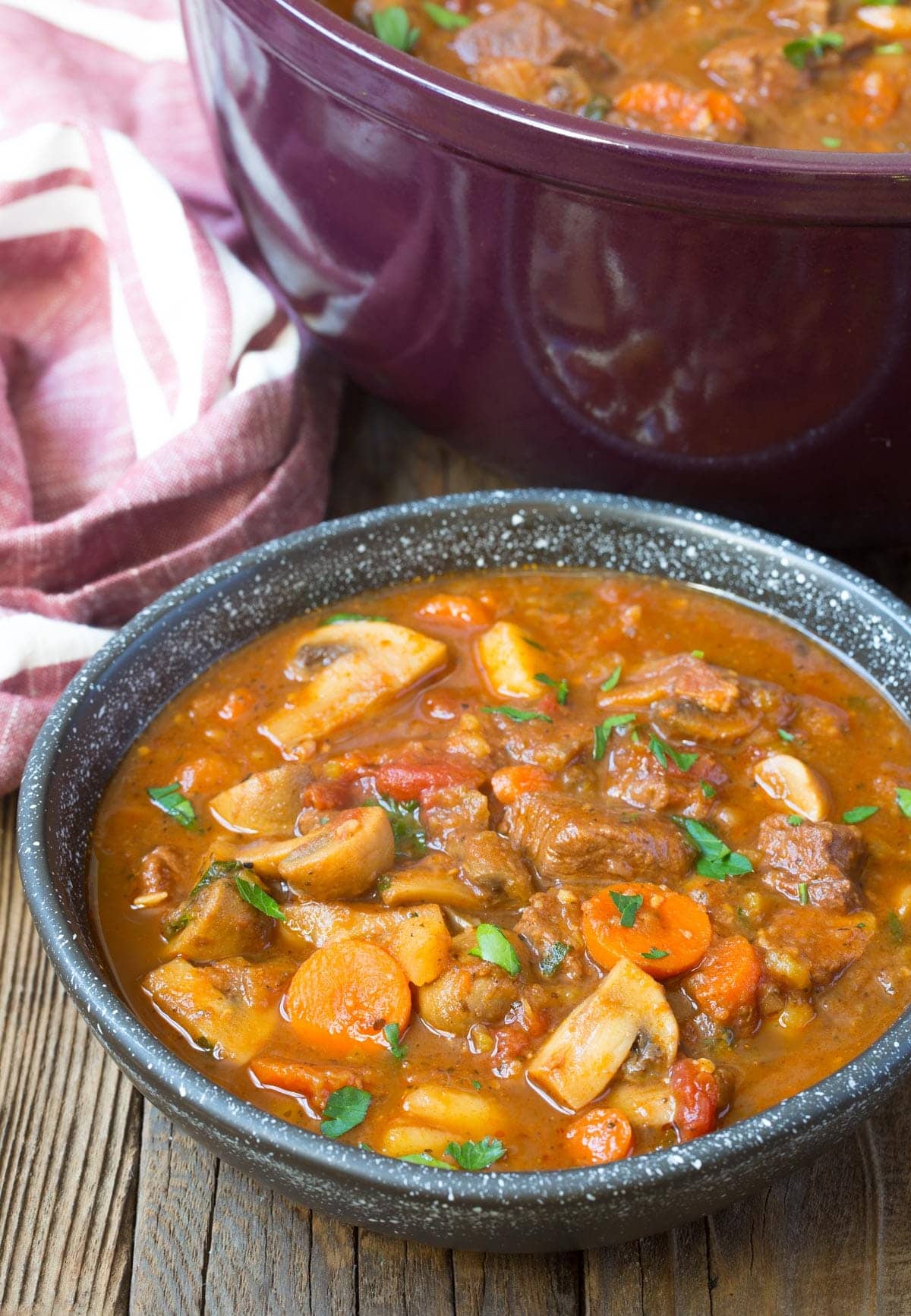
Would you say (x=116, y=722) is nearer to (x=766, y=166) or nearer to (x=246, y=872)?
(x=246, y=872)

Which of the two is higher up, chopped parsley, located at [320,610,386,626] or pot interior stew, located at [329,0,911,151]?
pot interior stew, located at [329,0,911,151]

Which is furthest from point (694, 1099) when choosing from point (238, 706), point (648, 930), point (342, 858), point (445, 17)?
point (445, 17)

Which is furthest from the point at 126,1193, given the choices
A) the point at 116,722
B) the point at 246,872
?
the point at 116,722

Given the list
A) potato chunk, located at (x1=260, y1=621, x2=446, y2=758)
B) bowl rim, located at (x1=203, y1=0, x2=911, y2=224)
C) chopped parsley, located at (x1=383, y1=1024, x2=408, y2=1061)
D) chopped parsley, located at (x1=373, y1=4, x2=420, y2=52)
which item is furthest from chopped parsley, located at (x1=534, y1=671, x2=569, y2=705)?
chopped parsley, located at (x1=373, y1=4, x2=420, y2=52)

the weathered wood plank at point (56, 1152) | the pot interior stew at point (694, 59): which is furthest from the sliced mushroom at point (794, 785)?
the pot interior stew at point (694, 59)

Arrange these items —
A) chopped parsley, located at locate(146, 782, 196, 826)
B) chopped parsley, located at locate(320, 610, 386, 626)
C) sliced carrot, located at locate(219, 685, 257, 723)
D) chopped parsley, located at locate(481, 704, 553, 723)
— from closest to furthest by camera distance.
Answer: chopped parsley, located at locate(146, 782, 196, 826), chopped parsley, located at locate(481, 704, 553, 723), sliced carrot, located at locate(219, 685, 257, 723), chopped parsley, located at locate(320, 610, 386, 626)

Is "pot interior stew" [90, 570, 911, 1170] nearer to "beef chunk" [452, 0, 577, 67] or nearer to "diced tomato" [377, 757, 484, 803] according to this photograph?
"diced tomato" [377, 757, 484, 803]

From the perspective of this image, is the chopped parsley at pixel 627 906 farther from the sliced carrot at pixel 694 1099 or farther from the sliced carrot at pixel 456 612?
the sliced carrot at pixel 456 612
